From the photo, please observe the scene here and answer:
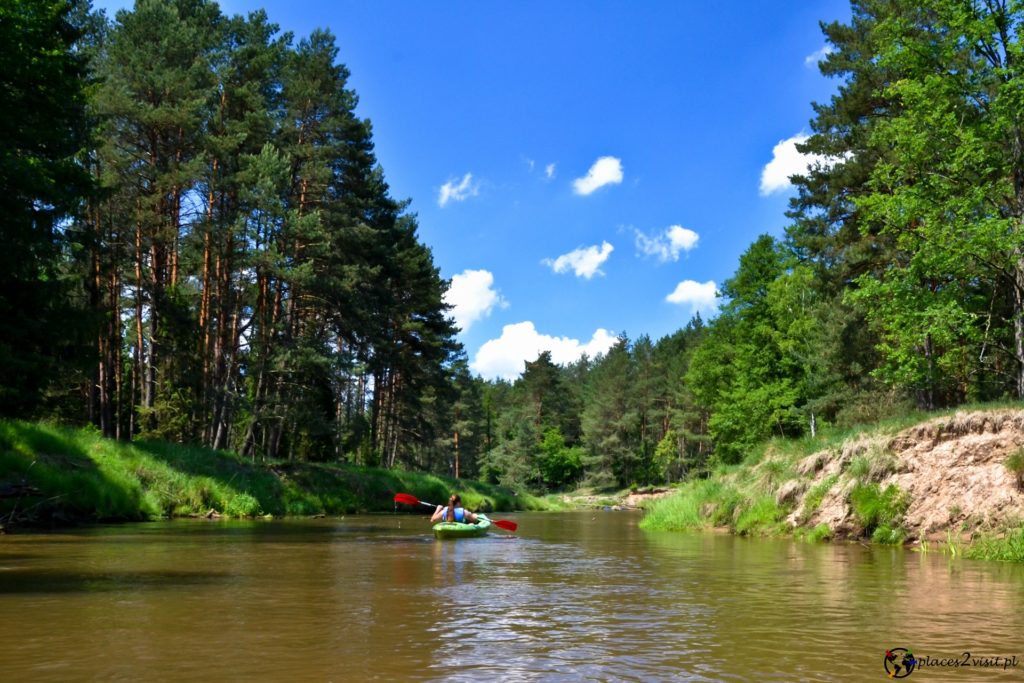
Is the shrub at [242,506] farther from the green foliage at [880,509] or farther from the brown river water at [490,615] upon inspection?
the green foliage at [880,509]

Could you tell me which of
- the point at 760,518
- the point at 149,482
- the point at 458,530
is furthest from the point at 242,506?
the point at 760,518

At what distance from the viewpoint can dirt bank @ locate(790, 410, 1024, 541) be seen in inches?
597

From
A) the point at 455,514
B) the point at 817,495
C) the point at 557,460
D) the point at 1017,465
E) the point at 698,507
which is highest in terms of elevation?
the point at 1017,465

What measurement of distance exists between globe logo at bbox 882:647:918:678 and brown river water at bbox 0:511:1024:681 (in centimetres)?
8

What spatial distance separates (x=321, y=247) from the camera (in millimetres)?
34844

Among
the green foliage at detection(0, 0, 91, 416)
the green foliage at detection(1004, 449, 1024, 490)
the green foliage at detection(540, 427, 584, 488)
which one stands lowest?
the green foliage at detection(540, 427, 584, 488)

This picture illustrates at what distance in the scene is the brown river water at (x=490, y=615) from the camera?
20.4 ft

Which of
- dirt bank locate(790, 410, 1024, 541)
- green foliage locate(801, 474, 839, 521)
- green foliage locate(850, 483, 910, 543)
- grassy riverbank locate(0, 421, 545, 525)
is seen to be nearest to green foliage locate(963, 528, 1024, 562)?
dirt bank locate(790, 410, 1024, 541)

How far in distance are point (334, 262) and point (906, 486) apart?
29035mm

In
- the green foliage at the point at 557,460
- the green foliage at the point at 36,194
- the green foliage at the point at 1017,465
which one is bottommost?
the green foliage at the point at 557,460

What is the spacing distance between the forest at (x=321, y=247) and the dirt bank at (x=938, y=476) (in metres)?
4.30

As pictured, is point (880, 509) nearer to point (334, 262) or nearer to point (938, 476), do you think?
point (938, 476)

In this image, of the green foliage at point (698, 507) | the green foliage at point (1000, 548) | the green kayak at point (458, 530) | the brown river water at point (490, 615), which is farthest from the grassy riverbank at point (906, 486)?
the green kayak at point (458, 530)

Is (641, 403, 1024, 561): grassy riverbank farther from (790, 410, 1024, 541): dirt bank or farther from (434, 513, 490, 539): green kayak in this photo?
(434, 513, 490, 539): green kayak
